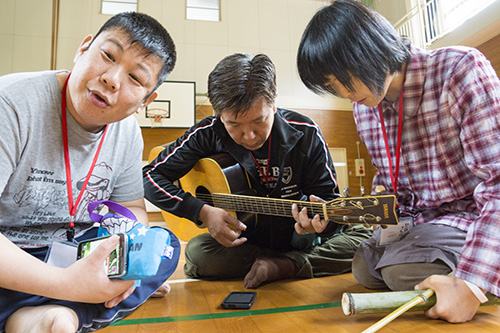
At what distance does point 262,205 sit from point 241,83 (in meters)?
0.52

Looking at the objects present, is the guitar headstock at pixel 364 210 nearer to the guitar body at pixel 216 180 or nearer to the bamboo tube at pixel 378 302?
the bamboo tube at pixel 378 302

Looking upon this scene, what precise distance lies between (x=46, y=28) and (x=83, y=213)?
17.6 ft

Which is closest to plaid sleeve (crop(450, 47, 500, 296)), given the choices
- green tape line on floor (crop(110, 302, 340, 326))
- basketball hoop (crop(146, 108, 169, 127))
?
green tape line on floor (crop(110, 302, 340, 326))

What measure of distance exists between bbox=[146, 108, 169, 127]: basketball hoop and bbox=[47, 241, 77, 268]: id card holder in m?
4.40

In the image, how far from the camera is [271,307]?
1036 millimetres

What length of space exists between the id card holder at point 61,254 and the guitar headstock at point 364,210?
2.58ft

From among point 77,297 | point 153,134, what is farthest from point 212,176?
point 153,134

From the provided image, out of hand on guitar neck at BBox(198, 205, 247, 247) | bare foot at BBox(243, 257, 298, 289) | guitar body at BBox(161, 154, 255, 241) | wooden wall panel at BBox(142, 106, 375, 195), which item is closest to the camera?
bare foot at BBox(243, 257, 298, 289)

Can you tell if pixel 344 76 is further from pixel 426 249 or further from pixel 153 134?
pixel 153 134

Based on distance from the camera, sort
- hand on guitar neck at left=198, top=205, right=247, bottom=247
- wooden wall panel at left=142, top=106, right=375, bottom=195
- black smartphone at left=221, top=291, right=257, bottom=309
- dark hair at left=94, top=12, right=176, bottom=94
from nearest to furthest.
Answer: dark hair at left=94, top=12, right=176, bottom=94, black smartphone at left=221, top=291, right=257, bottom=309, hand on guitar neck at left=198, top=205, right=247, bottom=247, wooden wall panel at left=142, top=106, right=375, bottom=195

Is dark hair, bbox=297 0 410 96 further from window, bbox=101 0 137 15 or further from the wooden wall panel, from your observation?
window, bbox=101 0 137 15

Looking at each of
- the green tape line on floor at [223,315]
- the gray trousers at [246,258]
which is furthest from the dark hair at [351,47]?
the gray trousers at [246,258]

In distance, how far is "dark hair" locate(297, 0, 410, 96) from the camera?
972mm

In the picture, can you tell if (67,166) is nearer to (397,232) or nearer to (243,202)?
(243,202)
